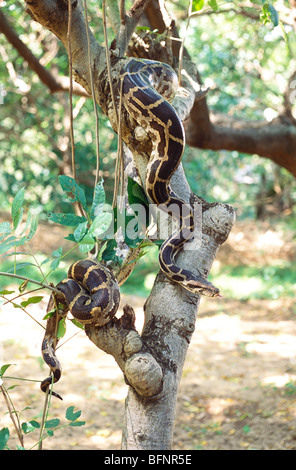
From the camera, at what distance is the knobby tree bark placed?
167 cm

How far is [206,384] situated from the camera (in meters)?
5.44

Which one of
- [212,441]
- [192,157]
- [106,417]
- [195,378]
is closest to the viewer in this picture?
[212,441]

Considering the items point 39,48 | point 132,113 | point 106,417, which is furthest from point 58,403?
point 39,48

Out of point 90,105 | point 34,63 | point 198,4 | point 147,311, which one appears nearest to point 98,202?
point 147,311

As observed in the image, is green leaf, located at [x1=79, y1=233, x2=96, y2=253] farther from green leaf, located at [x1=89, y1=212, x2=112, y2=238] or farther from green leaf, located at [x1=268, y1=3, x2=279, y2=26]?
green leaf, located at [x1=268, y1=3, x2=279, y2=26]

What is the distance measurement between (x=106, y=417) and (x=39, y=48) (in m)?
6.31

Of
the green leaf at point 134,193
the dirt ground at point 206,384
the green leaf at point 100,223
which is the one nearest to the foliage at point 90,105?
the dirt ground at point 206,384

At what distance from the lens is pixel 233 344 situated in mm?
6766

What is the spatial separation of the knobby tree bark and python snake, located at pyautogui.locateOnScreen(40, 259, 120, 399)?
0.24ft

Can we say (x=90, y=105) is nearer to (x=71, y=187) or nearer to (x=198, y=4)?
(x=198, y=4)

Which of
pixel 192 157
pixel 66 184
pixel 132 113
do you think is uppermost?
pixel 192 157

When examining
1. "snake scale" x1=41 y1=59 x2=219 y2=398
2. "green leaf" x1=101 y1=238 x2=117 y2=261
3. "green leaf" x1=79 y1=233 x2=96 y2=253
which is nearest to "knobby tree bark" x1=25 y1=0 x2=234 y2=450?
"snake scale" x1=41 y1=59 x2=219 y2=398

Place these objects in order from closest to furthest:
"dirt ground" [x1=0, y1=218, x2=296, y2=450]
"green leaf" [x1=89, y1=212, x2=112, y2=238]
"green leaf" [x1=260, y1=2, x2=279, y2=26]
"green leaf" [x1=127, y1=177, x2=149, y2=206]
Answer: "green leaf" [x1=89, y1=212, x2=112, y2=238]
"green leaf" [x1=127, y1=177, x2=149, y2=206]
"green leaf" [x1=260, y1=2, x2=279, y2=26]
"dirt ground" [x1=0, y1=218, x2=296, y2=450]
